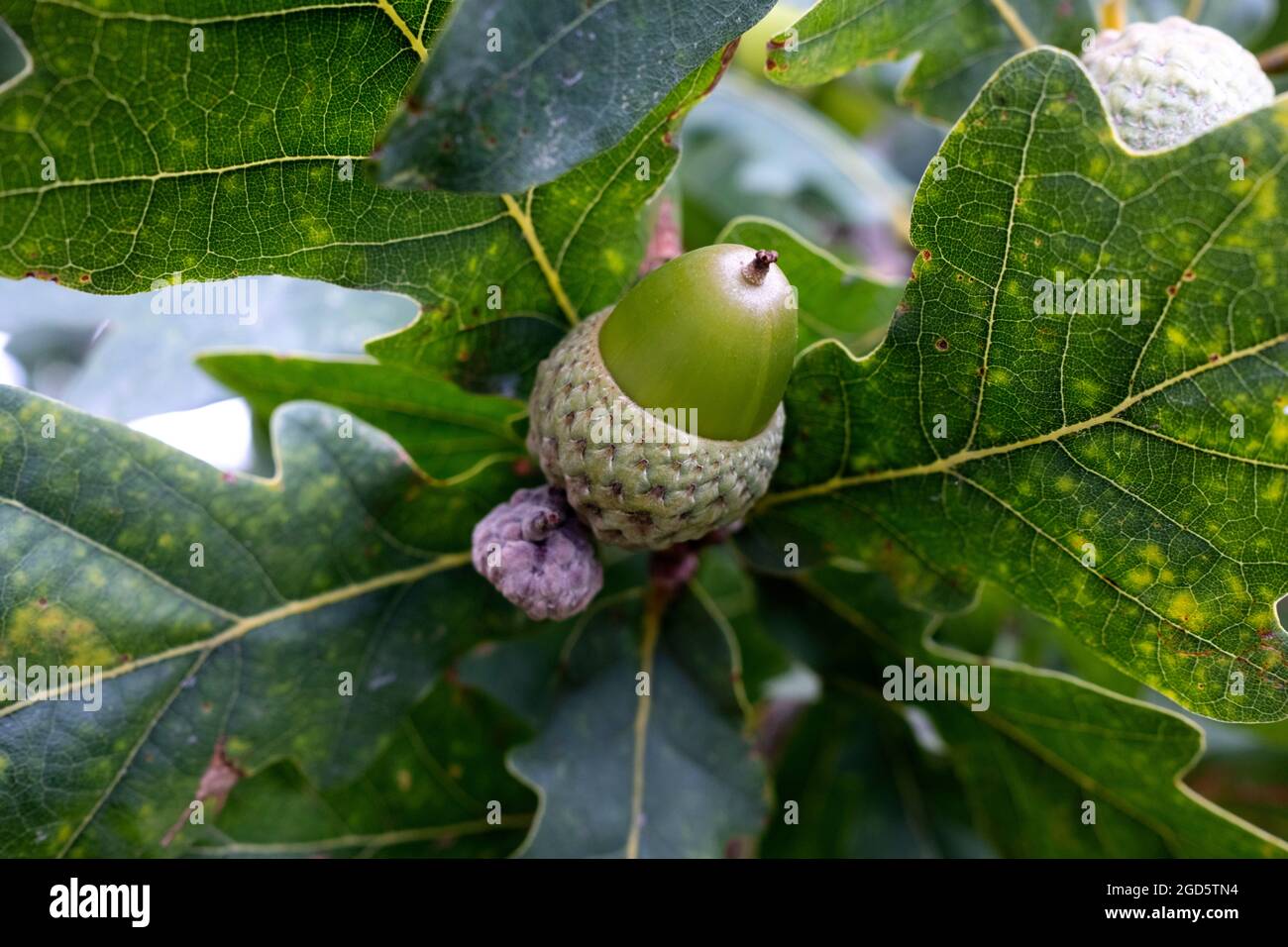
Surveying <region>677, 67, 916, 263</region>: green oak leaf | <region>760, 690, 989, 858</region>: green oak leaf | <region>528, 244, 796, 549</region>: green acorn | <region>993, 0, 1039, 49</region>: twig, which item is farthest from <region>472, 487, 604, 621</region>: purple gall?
<region>677, 67, 916, 263</region>: green oak leaf

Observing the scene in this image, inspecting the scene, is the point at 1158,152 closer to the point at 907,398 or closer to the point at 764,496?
the point at 907,398

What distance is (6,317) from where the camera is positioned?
7.50ft

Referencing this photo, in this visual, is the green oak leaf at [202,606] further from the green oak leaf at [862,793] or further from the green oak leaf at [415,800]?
the green oak leaf at [862,793]

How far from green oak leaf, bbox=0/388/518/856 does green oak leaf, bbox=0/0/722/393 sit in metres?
0.21

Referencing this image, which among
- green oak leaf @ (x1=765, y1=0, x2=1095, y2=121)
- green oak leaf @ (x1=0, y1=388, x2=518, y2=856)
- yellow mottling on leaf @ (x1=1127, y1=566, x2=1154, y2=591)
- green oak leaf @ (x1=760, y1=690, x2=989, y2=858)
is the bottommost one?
green oak leaf @ (x1=760, y1=690, x2=989, y2=858)

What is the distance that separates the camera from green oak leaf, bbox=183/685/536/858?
1858mm

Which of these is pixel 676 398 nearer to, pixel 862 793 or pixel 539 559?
pixel 539 559

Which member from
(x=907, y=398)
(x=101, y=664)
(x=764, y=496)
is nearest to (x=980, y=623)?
(x=764, y=496)

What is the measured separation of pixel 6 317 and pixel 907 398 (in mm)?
1878

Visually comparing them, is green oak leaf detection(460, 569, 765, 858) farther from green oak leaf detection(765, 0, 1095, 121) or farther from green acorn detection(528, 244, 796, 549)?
green oak leaf detection(765, 0, 1095, 121)

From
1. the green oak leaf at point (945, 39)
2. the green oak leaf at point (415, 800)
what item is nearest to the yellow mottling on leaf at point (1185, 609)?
the green oak leaf at point (945, 39)

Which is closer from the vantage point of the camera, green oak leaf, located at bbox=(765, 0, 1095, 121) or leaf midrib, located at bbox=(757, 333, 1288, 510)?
leaf midrib, located at bbox=(757, 333, 1288, 510)

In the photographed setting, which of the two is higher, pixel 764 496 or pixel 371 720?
pixel 764 496
